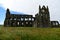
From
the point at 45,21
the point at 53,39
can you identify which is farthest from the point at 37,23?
the point at 53,39

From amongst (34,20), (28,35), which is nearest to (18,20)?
(34,20)

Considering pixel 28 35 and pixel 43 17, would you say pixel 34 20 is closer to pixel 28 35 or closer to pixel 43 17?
pixel 43 17

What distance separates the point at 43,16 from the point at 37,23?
17.3 ft

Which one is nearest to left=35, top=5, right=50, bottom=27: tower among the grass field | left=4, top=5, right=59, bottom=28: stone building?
left=4, top=5, right=59, bottom=28: stone building

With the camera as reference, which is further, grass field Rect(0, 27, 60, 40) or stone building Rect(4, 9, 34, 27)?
stone building Rect(4, 9, 34, 27)

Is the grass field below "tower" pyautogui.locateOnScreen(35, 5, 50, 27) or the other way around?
below

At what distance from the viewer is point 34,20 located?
82.2 m

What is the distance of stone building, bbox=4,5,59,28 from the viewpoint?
73.9m

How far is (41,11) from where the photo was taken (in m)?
76.2

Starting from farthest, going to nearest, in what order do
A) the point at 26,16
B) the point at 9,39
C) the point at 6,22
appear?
the point at 26,16, the point at 6,22, the point at 9,39

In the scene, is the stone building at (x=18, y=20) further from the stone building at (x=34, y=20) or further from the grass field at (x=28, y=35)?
the grass field at (x=28, y=35)

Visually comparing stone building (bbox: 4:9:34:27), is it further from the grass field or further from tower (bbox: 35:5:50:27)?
the grass field

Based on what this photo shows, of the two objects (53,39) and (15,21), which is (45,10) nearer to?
(15,21)

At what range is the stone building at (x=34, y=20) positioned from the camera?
73.9 m
